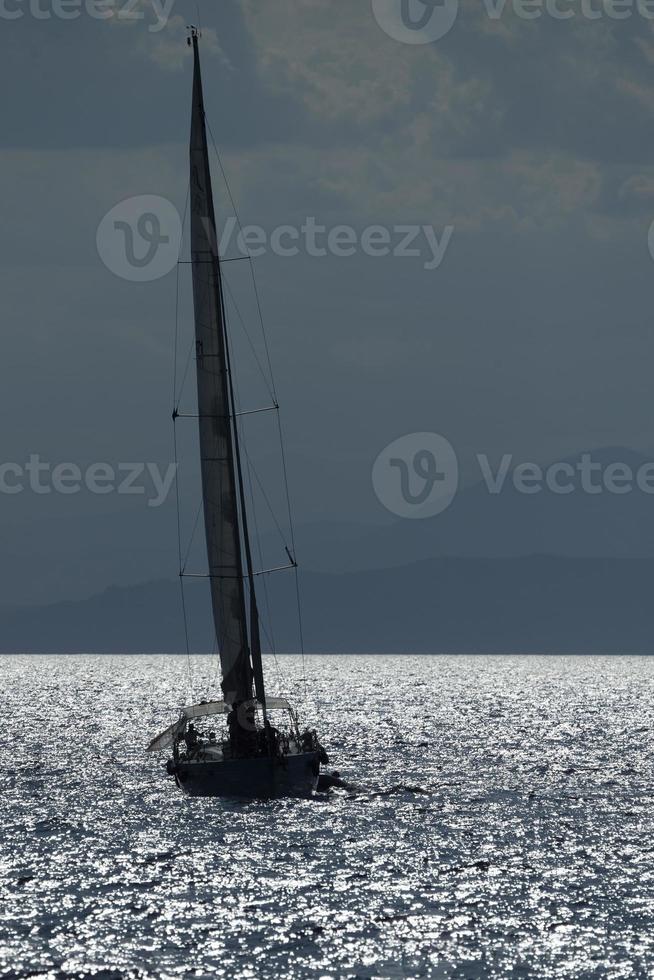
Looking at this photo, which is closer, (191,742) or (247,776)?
(247,776)

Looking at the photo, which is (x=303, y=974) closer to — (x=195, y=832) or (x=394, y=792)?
(x=195, y=832)

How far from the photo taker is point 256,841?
52875 millimetres

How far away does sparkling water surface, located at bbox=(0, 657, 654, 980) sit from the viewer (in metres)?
37.3

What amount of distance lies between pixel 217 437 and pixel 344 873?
64.6ft

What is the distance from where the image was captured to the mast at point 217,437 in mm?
58688

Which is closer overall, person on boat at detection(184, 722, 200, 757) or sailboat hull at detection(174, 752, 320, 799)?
sailboat hull at detection(174, 752, 320, 799)

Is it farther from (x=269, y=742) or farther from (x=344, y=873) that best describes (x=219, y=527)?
(x=344, y=873)

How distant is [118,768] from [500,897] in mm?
41316

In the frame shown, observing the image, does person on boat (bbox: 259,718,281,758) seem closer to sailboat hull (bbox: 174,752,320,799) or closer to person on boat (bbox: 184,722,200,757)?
sailboat hull (bbox: 174,752,320,799)

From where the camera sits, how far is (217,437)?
59094mm

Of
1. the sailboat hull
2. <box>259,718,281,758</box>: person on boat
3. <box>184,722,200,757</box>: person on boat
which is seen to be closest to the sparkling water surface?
the sailboat hull

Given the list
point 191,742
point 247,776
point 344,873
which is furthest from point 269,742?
point 344,873

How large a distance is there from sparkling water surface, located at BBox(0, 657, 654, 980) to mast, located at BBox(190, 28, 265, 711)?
6.95m

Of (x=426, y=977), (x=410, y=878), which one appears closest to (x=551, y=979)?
(x=426, y=977)
